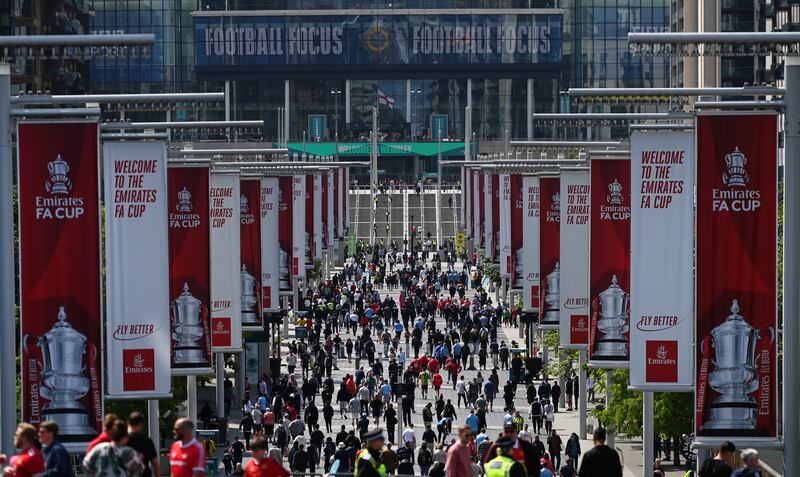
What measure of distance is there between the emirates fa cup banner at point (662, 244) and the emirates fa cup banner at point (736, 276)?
2.52m

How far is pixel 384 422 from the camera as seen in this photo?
50562 millimetres

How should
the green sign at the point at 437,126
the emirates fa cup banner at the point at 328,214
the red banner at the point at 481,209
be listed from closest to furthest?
1. the red banner at the point at 481,209
2. the emirates fa cup banner at the point at 328,214
3. the green sign at the point at 437,126

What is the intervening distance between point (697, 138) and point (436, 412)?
28.7 metres

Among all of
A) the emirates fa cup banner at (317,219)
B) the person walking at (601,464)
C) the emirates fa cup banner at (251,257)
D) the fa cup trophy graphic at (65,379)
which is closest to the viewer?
the person walking at (601,464)

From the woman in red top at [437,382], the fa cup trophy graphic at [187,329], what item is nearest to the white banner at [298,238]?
the woman in red top at [437,382]

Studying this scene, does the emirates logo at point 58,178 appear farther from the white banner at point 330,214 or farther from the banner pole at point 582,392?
the white banner at point 330,214

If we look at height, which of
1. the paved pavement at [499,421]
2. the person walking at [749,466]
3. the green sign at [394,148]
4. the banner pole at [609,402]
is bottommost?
the paved pavement at [499,421]

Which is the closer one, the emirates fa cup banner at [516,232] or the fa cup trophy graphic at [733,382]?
the fa cup trophy graphic at [733,382]

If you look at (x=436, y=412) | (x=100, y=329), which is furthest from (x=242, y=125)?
(x=436, y=412)

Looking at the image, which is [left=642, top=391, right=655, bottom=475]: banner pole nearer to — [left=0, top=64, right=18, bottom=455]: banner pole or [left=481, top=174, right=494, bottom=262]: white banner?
[left=0, top=64, right=18, bottom=455]: banner pole

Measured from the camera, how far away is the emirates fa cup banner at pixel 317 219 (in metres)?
74.6

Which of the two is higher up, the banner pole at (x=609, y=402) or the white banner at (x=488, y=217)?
the white banner at (x=488, y=217)

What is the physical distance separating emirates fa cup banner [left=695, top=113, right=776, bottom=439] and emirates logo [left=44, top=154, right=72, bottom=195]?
6559mm

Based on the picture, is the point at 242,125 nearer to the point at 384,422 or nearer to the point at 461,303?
the point at 384,422
